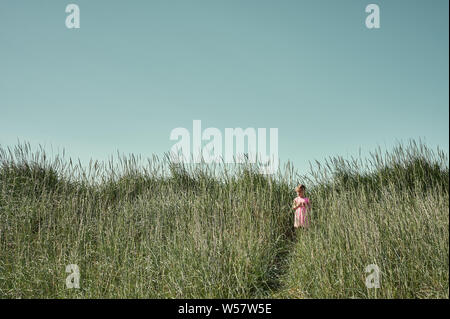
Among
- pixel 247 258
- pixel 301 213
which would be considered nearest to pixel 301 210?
pixel 301 213

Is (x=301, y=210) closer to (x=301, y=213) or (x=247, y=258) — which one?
(x=301, y=213)

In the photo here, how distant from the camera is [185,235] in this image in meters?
5.29

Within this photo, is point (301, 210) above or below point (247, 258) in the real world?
above

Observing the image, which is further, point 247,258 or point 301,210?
point 301,210

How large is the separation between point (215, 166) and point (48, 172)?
4.51m

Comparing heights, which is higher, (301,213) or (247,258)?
(301,213)

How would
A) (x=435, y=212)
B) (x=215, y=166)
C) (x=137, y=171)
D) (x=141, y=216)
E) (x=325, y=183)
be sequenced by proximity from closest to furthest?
(x=435, y=212) → (x=141, y=216) → (x=325, y=183) → (x=215, y=166) → (x=137, y=171)

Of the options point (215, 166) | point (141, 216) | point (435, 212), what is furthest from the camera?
point (215, 166)

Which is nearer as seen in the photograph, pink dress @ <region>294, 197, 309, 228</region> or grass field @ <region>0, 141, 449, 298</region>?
grass field @ <region>0, 141, 449, 298</region>

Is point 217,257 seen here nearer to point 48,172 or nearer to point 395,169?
point 395,169

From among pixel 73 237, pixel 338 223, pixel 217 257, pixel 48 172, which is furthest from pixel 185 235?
pixel 48 172

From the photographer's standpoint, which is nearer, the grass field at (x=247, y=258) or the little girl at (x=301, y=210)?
the grass field at (x=247, y=258)

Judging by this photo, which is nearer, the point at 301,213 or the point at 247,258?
the point at 247,258
